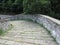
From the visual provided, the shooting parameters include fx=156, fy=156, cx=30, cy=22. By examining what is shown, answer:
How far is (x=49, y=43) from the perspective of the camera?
5.06 m

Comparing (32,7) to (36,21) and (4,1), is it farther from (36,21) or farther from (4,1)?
(4,1)

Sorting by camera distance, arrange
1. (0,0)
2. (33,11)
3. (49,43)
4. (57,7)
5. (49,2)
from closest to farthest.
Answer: (49,43) < (33,11) < (49,2) < (57,7) < (0,0)

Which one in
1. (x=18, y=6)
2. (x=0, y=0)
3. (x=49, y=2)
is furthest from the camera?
(x=0, y=0)

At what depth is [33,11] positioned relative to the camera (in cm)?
1105

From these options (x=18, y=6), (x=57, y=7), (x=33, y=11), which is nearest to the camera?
(x=33, y=11)

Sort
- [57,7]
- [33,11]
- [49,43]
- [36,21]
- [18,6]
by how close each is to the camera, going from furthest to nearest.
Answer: [18,6]
[57,7]
[33,11]
[36,21]
[49,43]

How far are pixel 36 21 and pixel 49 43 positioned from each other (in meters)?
5.31

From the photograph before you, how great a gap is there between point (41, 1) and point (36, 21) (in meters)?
1.58

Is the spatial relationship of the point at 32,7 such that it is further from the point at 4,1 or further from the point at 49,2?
the point at 4,1

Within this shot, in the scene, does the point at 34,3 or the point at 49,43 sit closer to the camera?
the point at 49,43

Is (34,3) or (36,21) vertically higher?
(34,3)

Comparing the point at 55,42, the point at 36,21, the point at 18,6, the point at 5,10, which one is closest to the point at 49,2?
the point at 36,21

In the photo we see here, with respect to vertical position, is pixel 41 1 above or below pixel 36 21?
above

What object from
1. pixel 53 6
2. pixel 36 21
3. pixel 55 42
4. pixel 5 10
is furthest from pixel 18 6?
pixel 55 42
